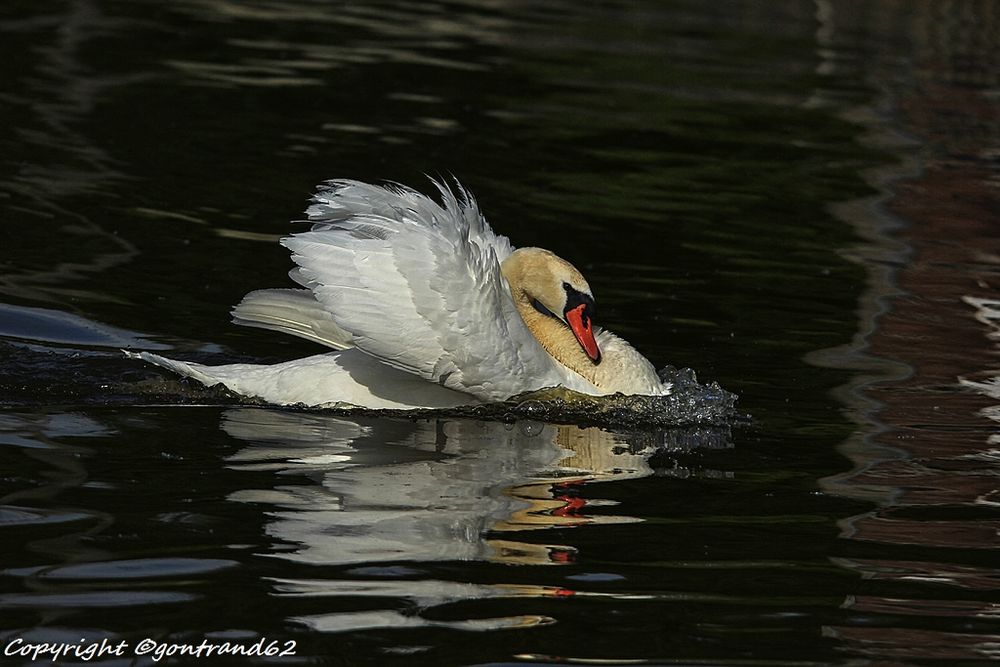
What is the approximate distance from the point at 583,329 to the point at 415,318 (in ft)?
3.88

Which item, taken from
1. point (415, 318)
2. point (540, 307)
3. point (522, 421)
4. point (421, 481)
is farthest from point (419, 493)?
point (540, 307)

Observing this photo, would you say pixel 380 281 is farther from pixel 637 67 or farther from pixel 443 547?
pixel 637 67

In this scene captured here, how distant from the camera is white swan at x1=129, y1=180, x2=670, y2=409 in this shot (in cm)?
827

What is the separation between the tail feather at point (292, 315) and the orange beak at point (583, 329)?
1.17 m

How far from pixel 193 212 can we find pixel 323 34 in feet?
32.6

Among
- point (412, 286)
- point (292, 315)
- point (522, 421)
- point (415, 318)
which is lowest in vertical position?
point (522, 421)

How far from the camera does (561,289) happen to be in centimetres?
915

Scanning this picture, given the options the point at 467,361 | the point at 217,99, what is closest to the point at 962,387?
the point at 467,361

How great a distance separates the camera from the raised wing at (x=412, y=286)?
325 inches

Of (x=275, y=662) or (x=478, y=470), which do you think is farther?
(x=478, y=470)

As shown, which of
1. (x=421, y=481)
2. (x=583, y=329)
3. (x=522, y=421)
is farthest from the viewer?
(x=583, y=329)

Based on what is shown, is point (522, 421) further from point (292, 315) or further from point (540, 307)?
point (292, 315)

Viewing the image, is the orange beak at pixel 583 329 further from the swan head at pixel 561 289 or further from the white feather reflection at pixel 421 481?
the white feather reflection at pixel 421 481

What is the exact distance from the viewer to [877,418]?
9.07 m
